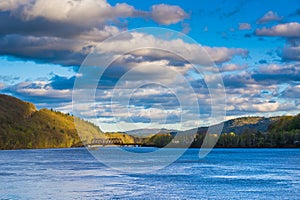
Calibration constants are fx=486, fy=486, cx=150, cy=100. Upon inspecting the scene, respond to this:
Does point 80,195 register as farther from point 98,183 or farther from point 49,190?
point 98,183

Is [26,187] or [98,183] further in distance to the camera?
[98,183]

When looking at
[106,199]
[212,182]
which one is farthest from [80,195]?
[212,182]

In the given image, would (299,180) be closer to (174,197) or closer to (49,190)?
(174,197)

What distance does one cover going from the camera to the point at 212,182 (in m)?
107

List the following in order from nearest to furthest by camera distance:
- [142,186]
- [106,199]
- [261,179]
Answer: [106,199]
[142,186]
[261,179]

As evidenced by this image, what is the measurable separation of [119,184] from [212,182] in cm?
2087

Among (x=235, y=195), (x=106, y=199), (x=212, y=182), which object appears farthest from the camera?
(x=212, y=182)

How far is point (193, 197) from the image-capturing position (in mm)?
82188

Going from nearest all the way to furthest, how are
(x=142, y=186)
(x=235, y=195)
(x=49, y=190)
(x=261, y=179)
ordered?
1. (x=235, y=195)
2. (x=49, y=190)
3. (x=142, y=186)
4. (x=261, y=179)

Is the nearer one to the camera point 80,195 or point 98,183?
point 80,195

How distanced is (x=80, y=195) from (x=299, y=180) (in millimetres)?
52367

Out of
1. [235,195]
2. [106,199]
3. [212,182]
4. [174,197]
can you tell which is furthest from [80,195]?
[212,182]

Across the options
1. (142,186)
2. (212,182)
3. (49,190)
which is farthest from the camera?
(212,182)

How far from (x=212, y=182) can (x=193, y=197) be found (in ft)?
83.8
